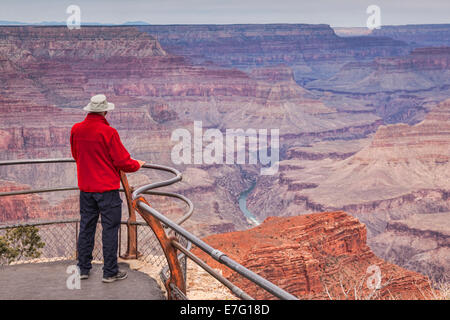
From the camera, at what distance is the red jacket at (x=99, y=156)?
684 cm

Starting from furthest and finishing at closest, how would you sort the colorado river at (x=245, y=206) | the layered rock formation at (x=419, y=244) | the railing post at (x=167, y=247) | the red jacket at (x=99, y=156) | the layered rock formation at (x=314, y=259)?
the colorado river at (x=245, y=206) → the layered rock formation at (x=419, y=244) → the layered rock formation at (x=314, y=259) → the red jacket at (x=99, y=156) → the railing post at (x=167, y=247)

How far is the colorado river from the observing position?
92.6 meters

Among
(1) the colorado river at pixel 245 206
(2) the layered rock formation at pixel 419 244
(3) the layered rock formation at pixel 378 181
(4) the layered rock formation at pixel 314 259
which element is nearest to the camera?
(4) the layered rock formation at pixel 314 259

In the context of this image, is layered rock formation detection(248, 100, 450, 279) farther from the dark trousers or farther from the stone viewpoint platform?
the dark trousers

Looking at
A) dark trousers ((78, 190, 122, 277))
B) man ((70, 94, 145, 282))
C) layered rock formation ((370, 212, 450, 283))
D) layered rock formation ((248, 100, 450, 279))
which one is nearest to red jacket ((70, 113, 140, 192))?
man ((70, 94, 145, 282))

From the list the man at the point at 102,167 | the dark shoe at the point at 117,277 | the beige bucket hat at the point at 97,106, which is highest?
the beige bucket hat at the point at 97,106

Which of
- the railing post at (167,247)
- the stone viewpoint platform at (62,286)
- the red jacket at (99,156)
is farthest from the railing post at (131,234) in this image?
the railing post at (167,247)

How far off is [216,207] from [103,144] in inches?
3211

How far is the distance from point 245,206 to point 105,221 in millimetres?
97104

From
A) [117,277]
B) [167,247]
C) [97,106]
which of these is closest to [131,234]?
[117,277]

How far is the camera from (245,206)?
103750 millimetres

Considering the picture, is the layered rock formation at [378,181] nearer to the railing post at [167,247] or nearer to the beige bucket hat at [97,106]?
the beige bucket hat at [97,106]

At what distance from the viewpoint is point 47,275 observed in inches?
289
